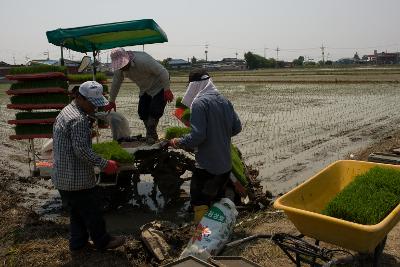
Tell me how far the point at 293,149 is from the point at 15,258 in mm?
6341

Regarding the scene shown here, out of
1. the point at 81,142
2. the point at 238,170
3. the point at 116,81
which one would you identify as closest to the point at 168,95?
the point at 116,81

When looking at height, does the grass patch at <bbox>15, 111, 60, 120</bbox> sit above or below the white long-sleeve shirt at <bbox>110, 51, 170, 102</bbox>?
below

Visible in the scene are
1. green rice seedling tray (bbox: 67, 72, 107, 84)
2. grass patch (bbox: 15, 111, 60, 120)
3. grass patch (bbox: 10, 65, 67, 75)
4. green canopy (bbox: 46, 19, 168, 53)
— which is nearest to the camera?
green canopy (bbox: 46, 19, 168, 53)

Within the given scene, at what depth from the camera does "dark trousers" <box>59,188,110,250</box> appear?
13.4ft

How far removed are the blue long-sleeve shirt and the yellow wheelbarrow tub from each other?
0.98 m

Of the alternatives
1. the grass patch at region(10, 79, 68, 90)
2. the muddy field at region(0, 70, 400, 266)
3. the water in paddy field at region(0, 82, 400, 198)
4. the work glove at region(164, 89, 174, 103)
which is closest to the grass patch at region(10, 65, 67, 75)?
the grass patch at region(10, 79, 68, 90)

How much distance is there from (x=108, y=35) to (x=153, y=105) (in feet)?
4.52

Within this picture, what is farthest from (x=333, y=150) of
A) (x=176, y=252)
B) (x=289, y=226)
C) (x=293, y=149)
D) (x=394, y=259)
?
(x=176, y=252)

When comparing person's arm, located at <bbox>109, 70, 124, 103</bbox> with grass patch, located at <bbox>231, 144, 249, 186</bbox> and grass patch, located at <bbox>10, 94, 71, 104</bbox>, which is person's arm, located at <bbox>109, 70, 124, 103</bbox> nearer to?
grass patch, located at <bbox>10, 94, 71, 104</bbox>

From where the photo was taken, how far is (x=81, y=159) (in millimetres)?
3873

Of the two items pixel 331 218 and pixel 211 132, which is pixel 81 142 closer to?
pixel 211 132

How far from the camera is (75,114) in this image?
388 centimetres

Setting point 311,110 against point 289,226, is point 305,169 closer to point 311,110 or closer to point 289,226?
point 289,226

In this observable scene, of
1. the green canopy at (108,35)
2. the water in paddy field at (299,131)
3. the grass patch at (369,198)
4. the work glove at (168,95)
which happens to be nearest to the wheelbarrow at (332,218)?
the grass patch at (369,198)
